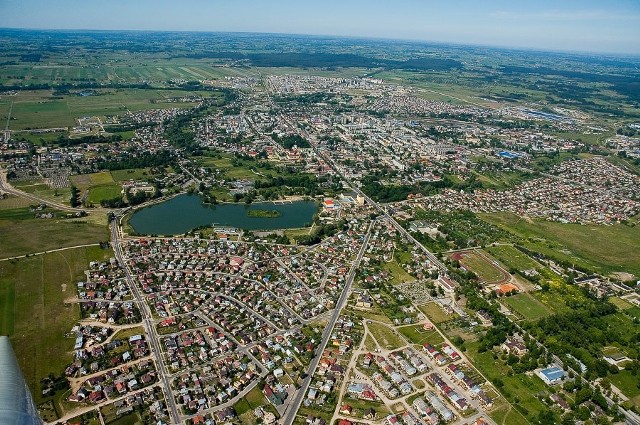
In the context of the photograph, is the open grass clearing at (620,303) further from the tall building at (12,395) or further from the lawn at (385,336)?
the tall building at (12,395)

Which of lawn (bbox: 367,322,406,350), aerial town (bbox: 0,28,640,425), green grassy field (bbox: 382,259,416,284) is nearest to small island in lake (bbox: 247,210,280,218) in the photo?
aerial town (bbox: 0,28,640,425)

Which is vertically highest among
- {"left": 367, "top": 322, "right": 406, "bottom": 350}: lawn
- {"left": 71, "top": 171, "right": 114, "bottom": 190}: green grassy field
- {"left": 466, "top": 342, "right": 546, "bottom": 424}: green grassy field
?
{"left": 71, "top": 171, "right": 114, "bottom": 190}: green grassy field

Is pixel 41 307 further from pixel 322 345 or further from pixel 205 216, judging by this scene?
pixel 205 216

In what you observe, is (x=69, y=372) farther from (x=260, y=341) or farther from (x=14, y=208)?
(x=14, y=208)

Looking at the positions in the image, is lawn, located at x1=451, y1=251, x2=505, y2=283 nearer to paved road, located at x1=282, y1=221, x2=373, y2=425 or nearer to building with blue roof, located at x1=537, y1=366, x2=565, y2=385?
paved road, located at x1=282, y1=221, x2=373, y2=425

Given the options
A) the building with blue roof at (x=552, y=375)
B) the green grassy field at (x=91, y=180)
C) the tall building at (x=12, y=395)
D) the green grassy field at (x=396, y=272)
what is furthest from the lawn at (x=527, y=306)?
the green grassy field at (x=91, y=180)
